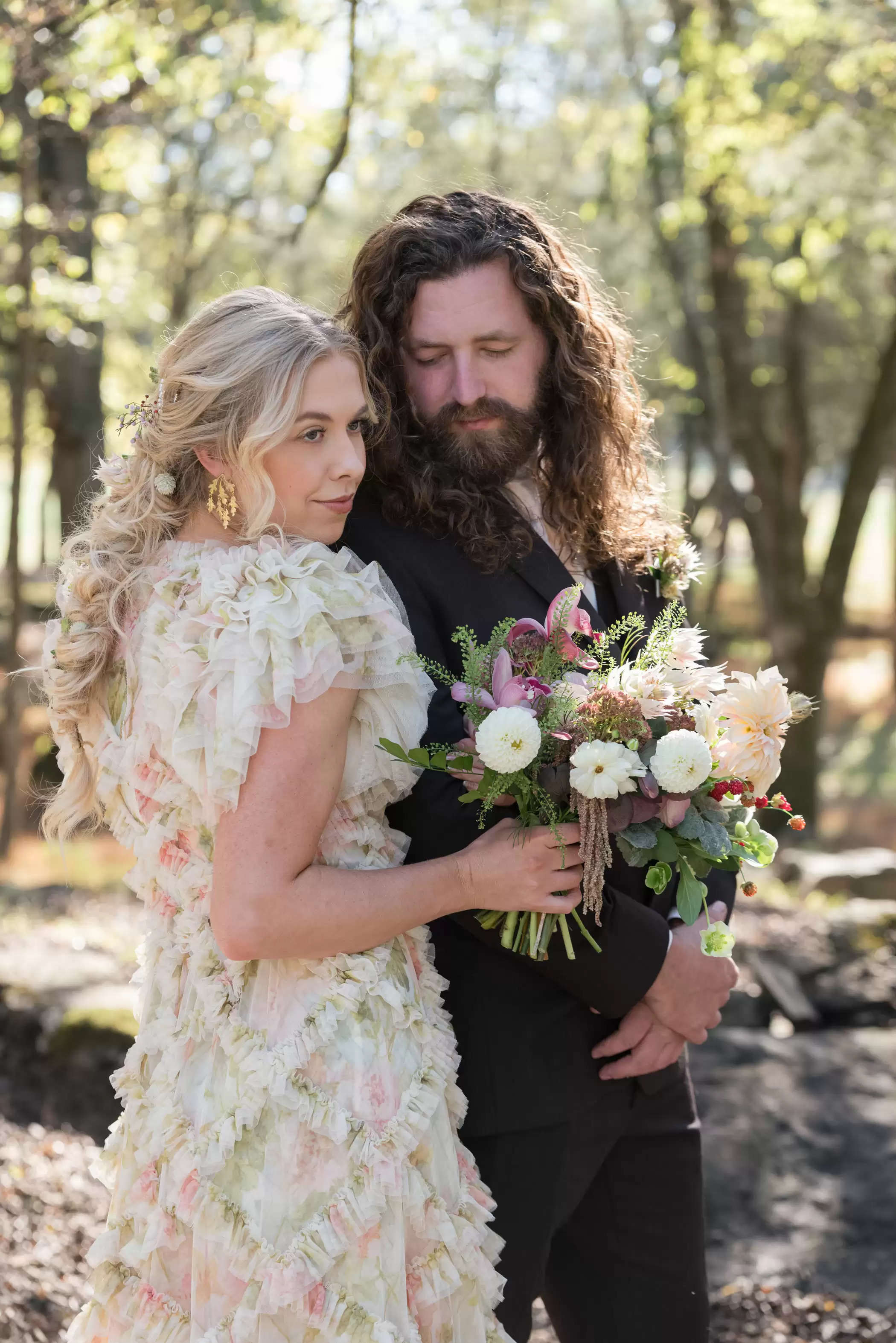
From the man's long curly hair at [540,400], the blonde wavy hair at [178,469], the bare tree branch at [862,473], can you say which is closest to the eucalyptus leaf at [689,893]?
the man's long curly hair at [540,400]

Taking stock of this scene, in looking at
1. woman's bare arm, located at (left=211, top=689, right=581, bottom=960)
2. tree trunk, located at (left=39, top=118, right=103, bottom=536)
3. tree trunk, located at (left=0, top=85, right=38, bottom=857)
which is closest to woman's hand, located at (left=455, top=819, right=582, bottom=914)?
woman's bare arm, located at (left=211, top=689, right=581, bottom=960)

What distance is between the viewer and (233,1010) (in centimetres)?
222

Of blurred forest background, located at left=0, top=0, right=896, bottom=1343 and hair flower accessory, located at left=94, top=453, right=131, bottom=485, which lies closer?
hair flower accessory, located at left=94, top=453, right=131, bottom=485

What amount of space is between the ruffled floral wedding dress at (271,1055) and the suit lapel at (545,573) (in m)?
0.52

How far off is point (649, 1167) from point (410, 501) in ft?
4.90

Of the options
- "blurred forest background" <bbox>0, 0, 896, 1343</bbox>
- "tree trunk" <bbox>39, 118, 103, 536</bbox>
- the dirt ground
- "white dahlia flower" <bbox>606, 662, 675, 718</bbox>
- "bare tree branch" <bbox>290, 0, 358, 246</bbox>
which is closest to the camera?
"white dahlia flower" <bbox>606, 662, 675, 718</bbox>

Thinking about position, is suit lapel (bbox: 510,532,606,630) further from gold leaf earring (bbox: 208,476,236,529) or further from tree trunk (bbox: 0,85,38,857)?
tree trunk (bbox: 0,85,38,857)

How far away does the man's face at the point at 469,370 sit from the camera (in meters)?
2.79

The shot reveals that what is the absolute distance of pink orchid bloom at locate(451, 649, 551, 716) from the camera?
7.00 feet

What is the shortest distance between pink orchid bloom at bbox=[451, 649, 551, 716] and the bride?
117 mm

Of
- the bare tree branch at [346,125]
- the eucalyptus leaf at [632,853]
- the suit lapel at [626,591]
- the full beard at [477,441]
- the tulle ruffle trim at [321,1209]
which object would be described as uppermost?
the bare tree branch at [346,125]

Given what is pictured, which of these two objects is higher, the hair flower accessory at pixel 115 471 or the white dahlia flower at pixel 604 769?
the hair flower accessory at pixel 115 471

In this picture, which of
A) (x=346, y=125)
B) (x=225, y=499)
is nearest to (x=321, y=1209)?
(x=225, y=499)

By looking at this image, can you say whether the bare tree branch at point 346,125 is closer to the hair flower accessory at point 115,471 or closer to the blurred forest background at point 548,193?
the blurred forest background at point 548,193
